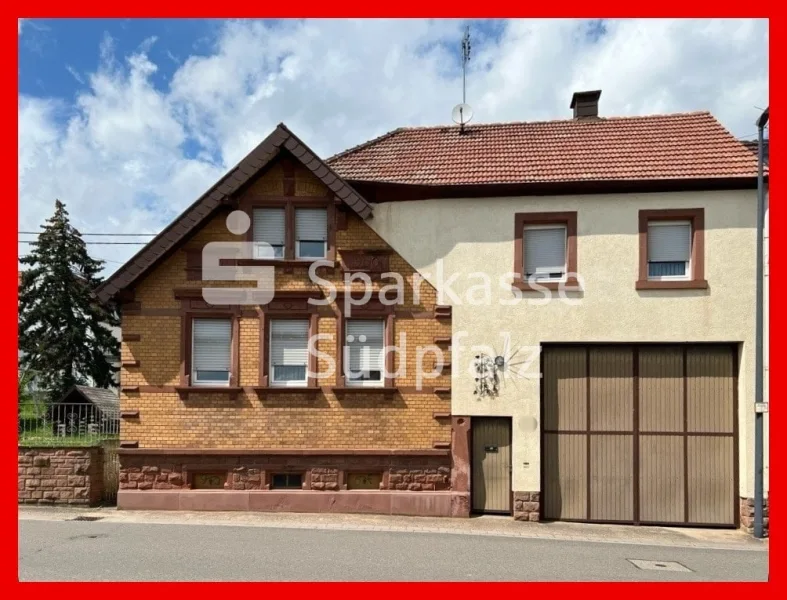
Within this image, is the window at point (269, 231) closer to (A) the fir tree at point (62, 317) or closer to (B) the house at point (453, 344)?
(B) the house at point (453, 344)

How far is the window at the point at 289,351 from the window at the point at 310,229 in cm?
148

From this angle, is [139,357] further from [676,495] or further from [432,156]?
[676,495]

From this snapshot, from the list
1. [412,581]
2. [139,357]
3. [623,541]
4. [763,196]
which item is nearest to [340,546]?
[412,581]

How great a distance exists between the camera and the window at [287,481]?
466 inches

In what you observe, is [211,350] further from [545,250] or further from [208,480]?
[545,250]

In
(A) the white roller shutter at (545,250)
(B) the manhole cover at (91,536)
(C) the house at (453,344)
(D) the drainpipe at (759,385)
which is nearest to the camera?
(B) the manhole cover at (91,536)

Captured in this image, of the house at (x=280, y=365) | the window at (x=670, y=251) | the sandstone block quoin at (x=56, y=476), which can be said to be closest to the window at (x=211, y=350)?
the house at (x=280, y=365)

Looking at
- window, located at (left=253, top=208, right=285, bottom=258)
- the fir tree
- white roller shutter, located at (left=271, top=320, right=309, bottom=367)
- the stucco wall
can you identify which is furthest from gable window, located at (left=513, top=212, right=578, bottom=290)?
the fir tree

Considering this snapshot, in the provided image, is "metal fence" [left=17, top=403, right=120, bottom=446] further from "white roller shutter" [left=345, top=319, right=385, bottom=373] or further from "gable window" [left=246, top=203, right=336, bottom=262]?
"white roller shutter" [left=345, top=319, right=385, bottom=373]

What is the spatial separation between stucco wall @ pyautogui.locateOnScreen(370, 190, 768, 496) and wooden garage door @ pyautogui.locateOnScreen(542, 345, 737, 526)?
0.35 metres

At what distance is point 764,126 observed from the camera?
1052 centimetres

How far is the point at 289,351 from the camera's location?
1201cm

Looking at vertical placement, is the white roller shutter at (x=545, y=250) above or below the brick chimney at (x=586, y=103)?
below

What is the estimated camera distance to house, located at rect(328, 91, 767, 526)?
11.4 meters
